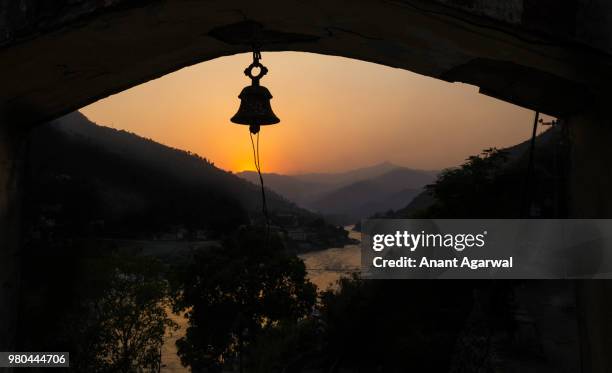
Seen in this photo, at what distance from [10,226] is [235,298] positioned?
1635cm

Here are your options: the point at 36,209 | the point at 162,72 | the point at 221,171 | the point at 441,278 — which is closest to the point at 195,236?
the point at 221,171

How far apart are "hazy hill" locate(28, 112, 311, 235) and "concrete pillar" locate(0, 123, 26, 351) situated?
27163mm

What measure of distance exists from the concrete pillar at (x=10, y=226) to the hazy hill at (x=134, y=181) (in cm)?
2716

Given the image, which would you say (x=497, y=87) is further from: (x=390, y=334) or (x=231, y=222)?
(x=231, y=222)

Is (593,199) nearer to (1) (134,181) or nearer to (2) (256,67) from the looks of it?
(2) (256,67)

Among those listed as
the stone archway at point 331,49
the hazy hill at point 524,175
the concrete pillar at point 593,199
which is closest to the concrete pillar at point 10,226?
the stone archway at point 331,49

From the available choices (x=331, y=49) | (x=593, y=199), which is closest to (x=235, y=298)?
(x=331, y=49)

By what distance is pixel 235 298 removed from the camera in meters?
18.3

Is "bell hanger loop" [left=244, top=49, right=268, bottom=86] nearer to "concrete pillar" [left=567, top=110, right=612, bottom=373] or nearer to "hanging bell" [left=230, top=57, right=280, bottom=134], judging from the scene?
"hanging bell" [left=230, top=57, right=280, bottom=134]

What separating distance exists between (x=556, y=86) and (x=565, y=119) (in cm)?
43

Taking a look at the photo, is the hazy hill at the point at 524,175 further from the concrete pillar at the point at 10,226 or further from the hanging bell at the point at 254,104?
the concrete pillar at the point at 10,226

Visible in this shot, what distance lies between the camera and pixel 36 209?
60.0ft

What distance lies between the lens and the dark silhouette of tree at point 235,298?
711 inches

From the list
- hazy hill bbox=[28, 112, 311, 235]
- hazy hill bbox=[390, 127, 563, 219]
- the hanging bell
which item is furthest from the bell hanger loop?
hazy hill bbox=[28, 112, 311, 235]
